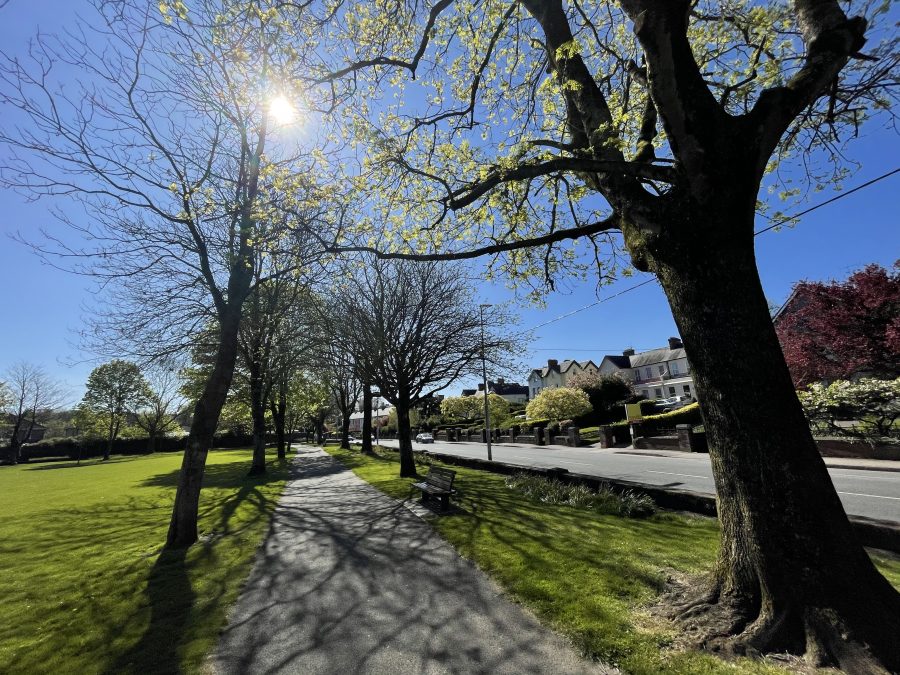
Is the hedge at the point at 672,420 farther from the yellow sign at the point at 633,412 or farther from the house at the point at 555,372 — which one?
the house at the point at 555,372

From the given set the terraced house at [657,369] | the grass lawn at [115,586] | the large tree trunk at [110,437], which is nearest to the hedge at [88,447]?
the large tree trunk at [110,437]

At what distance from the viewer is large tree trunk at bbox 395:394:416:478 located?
1511 cm

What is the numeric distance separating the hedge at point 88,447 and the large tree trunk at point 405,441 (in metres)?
45.6

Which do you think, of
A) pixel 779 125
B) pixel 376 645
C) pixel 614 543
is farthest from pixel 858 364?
pixel 376 645

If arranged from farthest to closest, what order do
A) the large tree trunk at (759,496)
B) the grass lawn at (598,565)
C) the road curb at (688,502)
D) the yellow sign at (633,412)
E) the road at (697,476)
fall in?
the yellow sign at (633,412), the road at (697,476), the road curb at (688,502), the grass lawn at (598,565), the large tree trunk at (759,496)

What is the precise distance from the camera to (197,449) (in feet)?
26.1

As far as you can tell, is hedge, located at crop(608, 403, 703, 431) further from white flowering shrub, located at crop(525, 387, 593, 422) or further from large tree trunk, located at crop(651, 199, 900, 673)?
large tree trunk, located at crop(651, 199, 900, 673)

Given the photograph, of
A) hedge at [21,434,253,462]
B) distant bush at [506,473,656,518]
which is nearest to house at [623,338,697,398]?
distant bush at [506,473,656,518]

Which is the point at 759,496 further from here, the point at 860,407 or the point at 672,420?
the point at 672,420

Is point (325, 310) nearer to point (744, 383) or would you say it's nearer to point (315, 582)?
point (315, 582)

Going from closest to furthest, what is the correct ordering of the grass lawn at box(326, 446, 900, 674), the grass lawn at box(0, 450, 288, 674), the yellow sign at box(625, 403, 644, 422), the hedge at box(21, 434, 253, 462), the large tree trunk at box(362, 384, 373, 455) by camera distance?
the grass lawn at box(326, 446, 900, 674), the grass lawn at box(0, 450, 288, 674), the yellow sign at box(625, 403, 644, 422), the large tree trunk at box(362, 384, 373, 455), the hedge at box(21, 434, 253, 462)

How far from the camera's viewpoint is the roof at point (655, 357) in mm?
60219

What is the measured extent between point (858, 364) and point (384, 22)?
2287cm

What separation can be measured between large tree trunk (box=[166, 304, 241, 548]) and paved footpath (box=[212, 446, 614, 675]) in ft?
5.80
